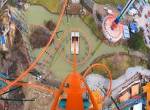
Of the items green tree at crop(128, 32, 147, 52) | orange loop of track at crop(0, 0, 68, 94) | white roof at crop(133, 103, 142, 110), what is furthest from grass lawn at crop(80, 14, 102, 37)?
white roof at crop(133, 103, 142, 110)

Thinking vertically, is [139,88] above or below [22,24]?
below

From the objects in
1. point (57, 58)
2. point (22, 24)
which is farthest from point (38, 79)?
point (22, 24)

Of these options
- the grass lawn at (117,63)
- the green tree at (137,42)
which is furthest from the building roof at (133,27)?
the grass lawn at (117,63)

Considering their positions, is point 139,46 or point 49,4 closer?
point 49,4

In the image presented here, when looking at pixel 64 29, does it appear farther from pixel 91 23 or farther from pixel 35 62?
pixel 35 62

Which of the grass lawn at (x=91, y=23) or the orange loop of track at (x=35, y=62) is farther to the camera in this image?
the grass lawn at (x=91, y=23)

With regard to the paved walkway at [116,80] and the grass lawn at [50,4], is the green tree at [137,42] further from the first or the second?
the grass lawn at [50,4]

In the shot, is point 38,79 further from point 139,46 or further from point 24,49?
point 139,46

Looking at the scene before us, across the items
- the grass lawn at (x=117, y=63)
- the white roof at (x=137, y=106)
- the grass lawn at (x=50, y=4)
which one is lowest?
the white roof at (x=137, y=106)

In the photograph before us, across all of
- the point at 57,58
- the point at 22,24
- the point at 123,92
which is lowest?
the point at 123,92

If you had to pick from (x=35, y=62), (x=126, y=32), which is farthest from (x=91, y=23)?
(x=35, y=62)
